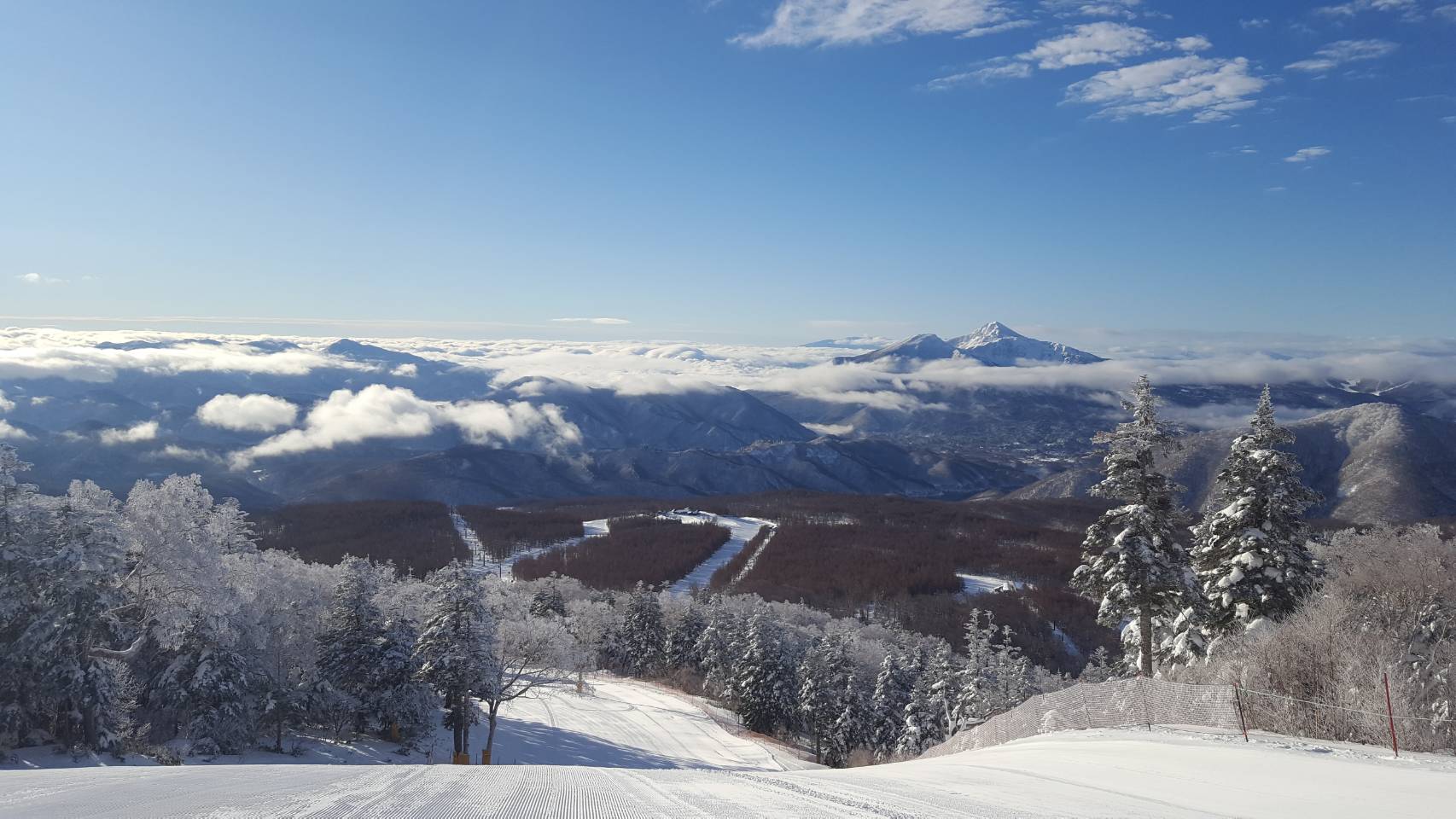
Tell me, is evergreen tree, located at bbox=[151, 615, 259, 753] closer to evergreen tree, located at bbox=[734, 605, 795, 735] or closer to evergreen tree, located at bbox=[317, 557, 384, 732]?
evergreen tree, located at bbox=[317, 557, 384, 732]

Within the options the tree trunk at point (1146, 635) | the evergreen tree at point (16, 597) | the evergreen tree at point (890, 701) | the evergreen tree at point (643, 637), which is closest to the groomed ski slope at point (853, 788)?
the tree trunk at point (1146, 635)

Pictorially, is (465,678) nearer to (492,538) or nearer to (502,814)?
(502,814)

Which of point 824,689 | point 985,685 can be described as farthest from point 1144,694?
point 824,689

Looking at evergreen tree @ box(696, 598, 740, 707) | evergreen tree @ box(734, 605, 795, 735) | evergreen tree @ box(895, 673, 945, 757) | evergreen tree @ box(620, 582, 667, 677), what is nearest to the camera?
evergreen tree @ box(895, 673, 945, 757)

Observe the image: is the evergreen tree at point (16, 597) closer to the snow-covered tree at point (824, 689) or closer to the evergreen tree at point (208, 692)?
the evergreen tree at point (208, 692)

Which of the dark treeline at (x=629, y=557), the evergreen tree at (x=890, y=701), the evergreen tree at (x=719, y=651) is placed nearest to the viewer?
the evergreen tree at (x=890, y=701)

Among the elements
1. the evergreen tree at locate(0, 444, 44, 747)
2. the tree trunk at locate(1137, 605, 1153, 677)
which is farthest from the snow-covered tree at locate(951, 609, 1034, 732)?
the evergreen tree at locate(0, 444, 44, 747)

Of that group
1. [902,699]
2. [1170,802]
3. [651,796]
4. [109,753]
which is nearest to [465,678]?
[109,753]

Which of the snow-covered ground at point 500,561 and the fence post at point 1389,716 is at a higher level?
the fence post at point 1389,716
